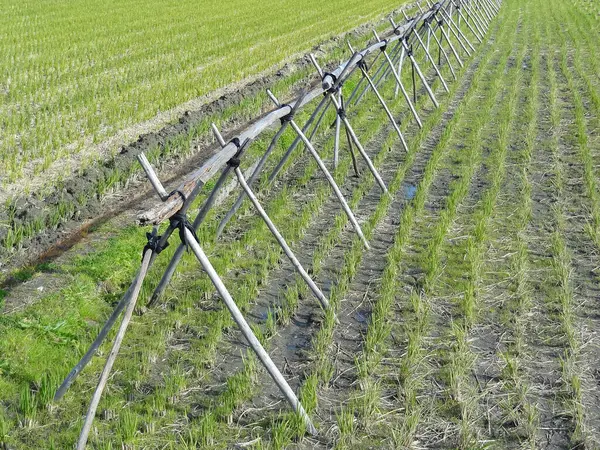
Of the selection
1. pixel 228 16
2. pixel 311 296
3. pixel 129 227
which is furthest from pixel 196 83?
pixel 228 16

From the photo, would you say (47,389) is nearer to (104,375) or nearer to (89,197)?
(104,375)

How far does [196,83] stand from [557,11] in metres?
16.1

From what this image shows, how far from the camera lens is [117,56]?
1280cm

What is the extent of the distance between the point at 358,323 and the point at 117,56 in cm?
988

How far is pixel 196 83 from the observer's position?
36.3 feet

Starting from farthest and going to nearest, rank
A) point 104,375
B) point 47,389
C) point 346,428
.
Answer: point 47,389 → point 346,428 → point 104,375

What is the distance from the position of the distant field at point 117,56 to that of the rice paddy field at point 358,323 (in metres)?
2.61

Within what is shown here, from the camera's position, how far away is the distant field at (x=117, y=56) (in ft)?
28.0

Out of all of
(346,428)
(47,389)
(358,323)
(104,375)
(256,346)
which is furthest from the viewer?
(358,323)

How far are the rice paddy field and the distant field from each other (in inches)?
103

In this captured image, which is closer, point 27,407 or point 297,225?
point 27,407

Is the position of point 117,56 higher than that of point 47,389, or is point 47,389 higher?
point 117,56

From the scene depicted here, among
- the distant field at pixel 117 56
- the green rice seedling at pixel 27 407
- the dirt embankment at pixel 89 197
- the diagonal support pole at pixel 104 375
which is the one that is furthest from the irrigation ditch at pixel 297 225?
the distant field at pixel 117 56

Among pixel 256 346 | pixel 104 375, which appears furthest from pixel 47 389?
pixel 256 346
